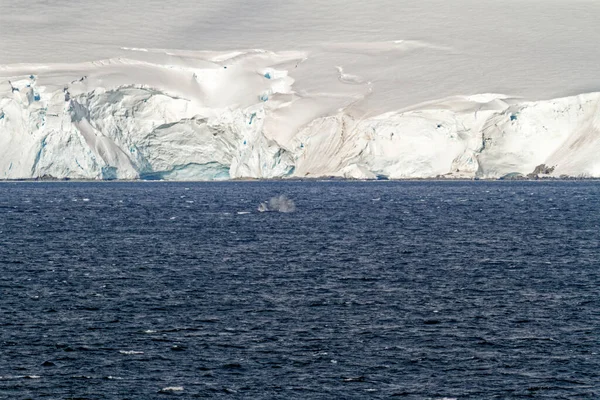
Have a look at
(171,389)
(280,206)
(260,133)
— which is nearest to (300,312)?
(171,389)

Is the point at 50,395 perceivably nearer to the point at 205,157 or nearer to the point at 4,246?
the point at 4,246

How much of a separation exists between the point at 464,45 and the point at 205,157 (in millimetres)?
35014

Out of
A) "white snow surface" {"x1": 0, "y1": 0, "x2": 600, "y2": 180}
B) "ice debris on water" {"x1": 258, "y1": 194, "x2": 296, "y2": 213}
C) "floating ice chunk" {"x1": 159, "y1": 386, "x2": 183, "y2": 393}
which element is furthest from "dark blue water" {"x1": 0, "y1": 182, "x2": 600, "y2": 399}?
"white snow surface" {"x1": 0, "y1": 0, "x2": 600, "y2": 180}

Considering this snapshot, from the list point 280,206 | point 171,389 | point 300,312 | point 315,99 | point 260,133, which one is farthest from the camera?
point 315,99

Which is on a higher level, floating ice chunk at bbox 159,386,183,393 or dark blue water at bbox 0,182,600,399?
floating ice chunk at bbox 159,386,183,393

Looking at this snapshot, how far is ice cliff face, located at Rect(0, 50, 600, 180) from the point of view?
3342 inches

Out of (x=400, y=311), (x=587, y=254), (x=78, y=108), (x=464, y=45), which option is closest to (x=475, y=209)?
(x=587, y=254)

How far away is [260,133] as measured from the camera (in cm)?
8856

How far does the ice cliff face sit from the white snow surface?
0.14 metres

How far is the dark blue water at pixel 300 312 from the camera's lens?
699 inches

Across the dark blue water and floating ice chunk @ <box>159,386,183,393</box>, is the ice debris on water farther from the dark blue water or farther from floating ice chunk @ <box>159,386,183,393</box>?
floating ice chunk @ <box>159,386,183,393</box>

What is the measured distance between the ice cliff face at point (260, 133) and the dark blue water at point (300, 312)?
133 feet

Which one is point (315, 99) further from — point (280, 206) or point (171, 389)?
point (171, 389)

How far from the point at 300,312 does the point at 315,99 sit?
7509 centimetres
